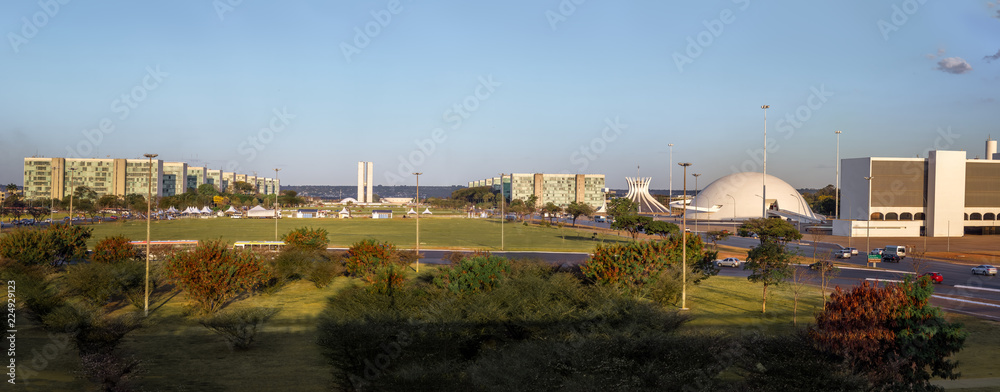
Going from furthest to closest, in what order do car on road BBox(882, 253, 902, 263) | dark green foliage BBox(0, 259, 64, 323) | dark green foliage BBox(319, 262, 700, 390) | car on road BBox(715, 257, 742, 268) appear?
car on road BBox(882, 253, 902, 263)
car on road BBox(715, 257, 742, 268)
dark green foliage BBox(0, 259, 64, 323)
dark green foliage BBox(319, 262, 700, 390)

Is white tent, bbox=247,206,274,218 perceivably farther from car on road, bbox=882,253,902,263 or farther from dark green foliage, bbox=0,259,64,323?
car on road, bbox=882,253,902,263

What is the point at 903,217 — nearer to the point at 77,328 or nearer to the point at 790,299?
the point at 790,299

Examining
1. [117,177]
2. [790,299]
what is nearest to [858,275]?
[790,299]

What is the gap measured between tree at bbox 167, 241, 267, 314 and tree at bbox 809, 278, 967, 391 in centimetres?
2107

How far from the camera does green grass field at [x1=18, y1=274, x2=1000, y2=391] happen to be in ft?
48.2

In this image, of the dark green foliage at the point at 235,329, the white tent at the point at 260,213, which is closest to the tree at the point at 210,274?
the dark green foliage at the point at 235,329

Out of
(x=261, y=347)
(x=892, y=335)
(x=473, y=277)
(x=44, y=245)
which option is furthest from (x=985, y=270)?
(x=44, y=245)

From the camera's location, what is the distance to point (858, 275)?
3634 centimetres

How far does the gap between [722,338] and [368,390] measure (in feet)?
28.9

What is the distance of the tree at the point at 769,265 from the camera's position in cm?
2398

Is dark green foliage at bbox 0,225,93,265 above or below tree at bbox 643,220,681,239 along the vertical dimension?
below

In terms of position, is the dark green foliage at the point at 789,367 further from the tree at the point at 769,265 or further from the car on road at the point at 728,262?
the car on road at the point at 728,262

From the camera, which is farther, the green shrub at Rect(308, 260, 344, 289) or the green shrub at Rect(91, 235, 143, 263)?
the green shrub at Rect(308, 260, 344, 289)

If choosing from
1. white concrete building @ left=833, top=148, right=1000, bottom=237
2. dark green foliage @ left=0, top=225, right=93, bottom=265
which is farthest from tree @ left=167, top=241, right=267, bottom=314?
white concrete building @ left=833, top=148, right=1000, bottom=237
